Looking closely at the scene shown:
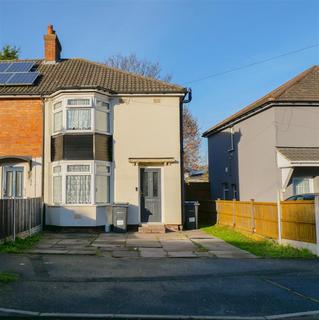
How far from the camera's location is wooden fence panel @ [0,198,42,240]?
1291 centimetres

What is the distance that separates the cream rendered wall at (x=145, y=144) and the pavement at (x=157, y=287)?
6.57m

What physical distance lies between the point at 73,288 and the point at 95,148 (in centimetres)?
1051

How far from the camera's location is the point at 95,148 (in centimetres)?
1803

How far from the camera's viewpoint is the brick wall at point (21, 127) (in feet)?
61.4

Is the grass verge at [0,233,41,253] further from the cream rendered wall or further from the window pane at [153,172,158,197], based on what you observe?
the window pane at [153,172,158,197]

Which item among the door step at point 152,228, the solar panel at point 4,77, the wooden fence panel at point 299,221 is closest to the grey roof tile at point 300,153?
the wooden fence panel at point 299,221

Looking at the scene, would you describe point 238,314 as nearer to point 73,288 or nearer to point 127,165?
point 73,288

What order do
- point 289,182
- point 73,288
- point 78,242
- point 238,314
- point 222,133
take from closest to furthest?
1. point 238,314
2. point 73,288
3. point 78,242
4. point 289,182
5. point 222,133

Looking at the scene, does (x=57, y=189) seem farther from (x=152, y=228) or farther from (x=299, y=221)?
(x=299, y=221)

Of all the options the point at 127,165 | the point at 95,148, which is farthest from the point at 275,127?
the point at 95,148

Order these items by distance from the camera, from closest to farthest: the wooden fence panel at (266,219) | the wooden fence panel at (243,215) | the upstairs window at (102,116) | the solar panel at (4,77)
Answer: the wooden fence panel at (266,219) → the wooden fence panel at (243,215) → the upstairs window at (102,116) → the solar panel at (4,77)

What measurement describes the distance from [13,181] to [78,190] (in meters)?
3.01

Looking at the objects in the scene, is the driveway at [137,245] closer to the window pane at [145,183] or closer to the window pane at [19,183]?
the window pane at [145,183]

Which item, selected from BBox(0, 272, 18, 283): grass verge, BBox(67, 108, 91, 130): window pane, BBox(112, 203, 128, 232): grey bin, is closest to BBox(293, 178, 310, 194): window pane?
BBox(112, 203, 128, 232): grey bin
